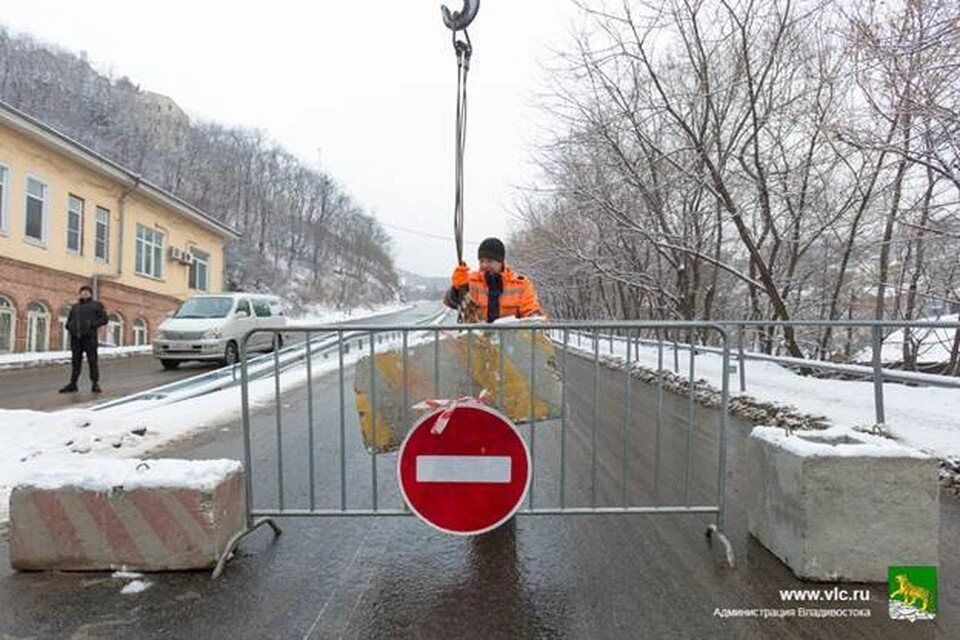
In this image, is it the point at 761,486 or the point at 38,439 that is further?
A: the point at 38,439

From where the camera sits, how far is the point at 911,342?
14.7m

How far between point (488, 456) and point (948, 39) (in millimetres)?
9021

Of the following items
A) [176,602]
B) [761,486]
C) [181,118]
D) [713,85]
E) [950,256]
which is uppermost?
[181,118]

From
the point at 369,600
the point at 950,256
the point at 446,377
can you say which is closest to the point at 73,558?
the point at 369,600

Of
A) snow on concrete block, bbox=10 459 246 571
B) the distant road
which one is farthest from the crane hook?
the distant road

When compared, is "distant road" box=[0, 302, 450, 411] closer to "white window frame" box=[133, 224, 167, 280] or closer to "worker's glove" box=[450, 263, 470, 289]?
"white window frame" box=[133, 224, 167, 280]

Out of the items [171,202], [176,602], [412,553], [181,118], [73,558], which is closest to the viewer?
[176,602]

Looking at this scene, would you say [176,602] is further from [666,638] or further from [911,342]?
[911,342]

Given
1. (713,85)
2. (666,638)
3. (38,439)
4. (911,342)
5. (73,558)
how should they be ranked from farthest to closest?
(713,85), (911,342), (38,439), (73,558), (666,638)

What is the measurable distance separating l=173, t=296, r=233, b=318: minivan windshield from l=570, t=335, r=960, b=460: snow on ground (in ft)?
38.6

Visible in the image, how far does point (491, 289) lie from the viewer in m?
5.09

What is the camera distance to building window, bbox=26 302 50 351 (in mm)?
19719

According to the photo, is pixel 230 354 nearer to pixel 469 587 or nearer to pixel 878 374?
pixel 878 374

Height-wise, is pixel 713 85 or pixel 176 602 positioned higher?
pixel 713 85
